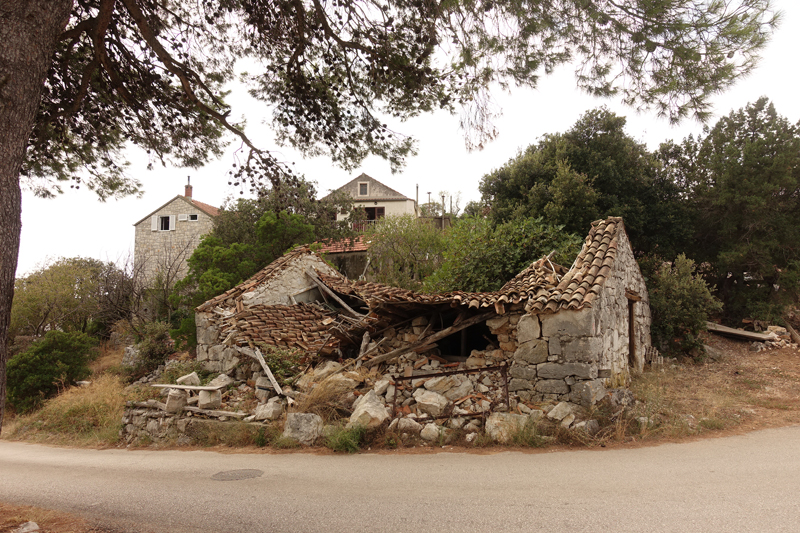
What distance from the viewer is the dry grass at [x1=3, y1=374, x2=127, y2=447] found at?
9.59 metres

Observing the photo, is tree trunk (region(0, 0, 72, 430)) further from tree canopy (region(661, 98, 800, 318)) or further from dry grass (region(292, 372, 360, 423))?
tree canopy (region(661, 98, 800, 318))

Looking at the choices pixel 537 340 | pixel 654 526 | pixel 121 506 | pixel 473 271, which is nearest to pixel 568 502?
pixel 654 526

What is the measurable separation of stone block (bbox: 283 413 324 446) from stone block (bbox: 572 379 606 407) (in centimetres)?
413

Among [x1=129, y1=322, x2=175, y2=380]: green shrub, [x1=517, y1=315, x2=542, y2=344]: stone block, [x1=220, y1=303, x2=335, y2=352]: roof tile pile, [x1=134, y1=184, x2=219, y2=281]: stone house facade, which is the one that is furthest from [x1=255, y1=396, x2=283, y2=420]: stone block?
[x1=134, y1=184, x2=219, y2=281]: stone house facade

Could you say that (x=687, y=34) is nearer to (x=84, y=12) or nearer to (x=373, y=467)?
(x=373, y=467)

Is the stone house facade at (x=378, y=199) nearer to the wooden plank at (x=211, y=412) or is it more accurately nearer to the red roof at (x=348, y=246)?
the red roof at (x=348, y=246)

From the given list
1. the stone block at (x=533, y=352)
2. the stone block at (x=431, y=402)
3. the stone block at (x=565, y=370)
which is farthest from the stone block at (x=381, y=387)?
the stone block at (x=565, y=370)

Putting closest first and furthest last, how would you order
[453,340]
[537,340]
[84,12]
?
[84,12] < [537,340] < [453,340]

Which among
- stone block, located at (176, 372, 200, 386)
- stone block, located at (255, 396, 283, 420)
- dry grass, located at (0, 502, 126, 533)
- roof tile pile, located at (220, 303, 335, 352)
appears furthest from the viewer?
roof tile pile, located at (220, 303, 335, 352)

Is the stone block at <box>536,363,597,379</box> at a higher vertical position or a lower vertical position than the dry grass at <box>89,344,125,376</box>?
higher

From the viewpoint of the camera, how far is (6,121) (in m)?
3.82

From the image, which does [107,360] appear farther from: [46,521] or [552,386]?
[552,386]

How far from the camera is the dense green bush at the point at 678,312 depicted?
43.2 feet

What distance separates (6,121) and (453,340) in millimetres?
8322
